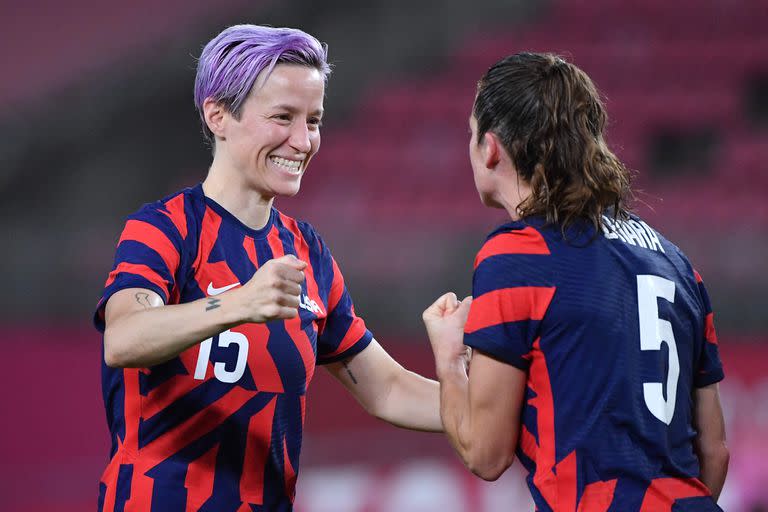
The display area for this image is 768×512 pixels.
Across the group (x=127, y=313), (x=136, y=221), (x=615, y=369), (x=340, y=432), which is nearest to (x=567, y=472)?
(x=615, y=369)

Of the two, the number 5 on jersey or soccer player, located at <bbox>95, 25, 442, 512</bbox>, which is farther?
soccer player, located at <bbox>95, 25, 442, 512</bbox>

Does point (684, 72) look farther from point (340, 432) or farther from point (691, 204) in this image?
point (340, 432)

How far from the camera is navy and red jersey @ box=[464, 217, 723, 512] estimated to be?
1961 mm

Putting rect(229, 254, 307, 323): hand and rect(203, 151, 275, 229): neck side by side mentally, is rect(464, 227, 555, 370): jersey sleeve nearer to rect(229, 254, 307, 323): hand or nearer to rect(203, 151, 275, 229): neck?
rect(229, 254, 307, 323): hand

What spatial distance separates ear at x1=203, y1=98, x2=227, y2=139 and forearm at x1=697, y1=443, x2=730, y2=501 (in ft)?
4.22

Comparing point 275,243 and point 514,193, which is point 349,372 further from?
point 514,193

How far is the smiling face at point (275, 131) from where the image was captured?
244cm

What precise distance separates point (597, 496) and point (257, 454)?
792 mm

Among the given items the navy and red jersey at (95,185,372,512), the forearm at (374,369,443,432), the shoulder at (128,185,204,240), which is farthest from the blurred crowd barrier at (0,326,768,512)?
the shoulder at (128,185,204,240)

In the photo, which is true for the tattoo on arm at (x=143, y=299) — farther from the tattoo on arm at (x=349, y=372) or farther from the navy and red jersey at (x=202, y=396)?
the tattoo on arm at (x=349, y=372)

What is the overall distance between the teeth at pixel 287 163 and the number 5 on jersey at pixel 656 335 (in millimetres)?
881

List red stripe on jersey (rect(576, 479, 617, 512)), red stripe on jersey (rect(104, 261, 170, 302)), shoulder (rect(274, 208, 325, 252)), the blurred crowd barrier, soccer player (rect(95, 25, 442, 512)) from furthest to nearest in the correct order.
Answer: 1. the blurred crowd barrier
2. shoulder (rect(274, 208, 325, 252))
3. soccer player (rect(95, 25, 442, 512))
4. red stripe on jersey (rect(104, 261, 170, 302))
5. red stripe on jersey (rect(576, 479, 617, 512))

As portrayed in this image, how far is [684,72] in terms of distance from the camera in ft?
32.5

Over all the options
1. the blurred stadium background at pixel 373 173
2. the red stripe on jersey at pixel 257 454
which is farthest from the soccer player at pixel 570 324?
the blurred stadium background at pixel 373 173
